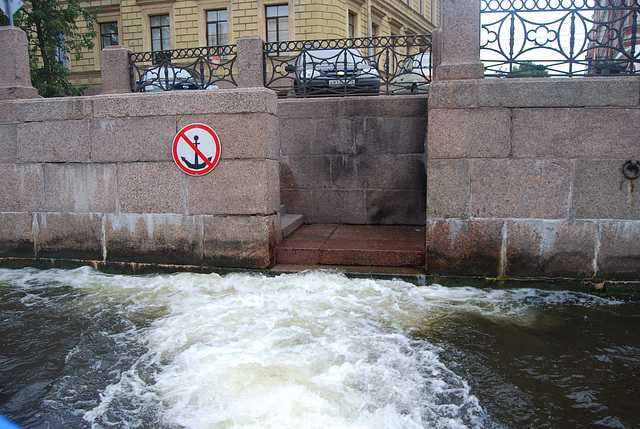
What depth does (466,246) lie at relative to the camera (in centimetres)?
562

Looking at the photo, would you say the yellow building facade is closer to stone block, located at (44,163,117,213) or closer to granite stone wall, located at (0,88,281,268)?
granite stone wall, located at (0,88,281,268)

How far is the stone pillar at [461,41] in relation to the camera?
5.40 meters

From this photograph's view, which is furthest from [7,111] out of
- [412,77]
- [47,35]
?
[47,35]

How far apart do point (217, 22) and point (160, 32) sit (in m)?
4.13

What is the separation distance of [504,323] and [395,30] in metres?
35.6

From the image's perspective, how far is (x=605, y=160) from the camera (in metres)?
5.29

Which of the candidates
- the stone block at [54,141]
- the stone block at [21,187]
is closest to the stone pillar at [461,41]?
the stone block at [54,141]

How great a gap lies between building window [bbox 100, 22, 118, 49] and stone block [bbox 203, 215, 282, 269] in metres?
30.3

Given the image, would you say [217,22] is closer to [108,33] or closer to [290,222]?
[108,33]

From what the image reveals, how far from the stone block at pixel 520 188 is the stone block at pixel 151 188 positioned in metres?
3.64

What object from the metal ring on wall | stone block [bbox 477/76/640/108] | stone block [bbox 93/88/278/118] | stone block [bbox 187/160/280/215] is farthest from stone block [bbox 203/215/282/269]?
the metal ring on wall

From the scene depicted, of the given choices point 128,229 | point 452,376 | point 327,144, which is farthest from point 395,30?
point 452,376

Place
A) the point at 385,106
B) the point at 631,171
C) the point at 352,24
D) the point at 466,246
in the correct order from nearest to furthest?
the point at 631,171
the point at 466,246
the point at 385,106
the point at 352,24

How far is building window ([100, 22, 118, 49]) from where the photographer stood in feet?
104
